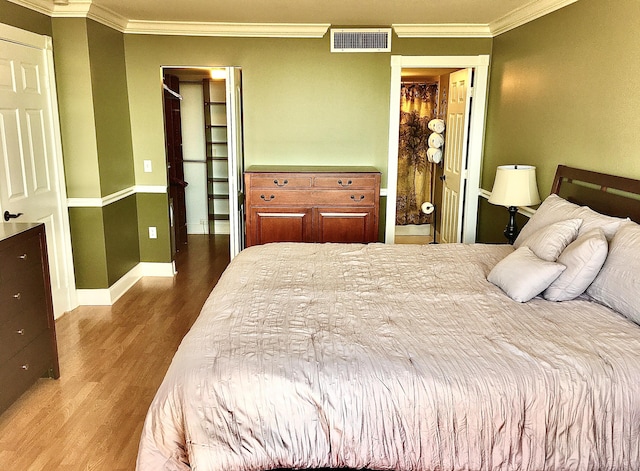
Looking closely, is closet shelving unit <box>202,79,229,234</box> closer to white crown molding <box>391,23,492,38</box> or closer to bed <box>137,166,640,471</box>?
white crown molding <box>391,23,492,38</box>

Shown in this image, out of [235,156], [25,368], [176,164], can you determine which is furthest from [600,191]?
[176,164]

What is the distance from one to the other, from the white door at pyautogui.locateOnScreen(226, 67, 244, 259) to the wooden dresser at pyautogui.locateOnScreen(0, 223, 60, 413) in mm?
2057

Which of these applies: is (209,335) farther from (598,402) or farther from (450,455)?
(598,402)

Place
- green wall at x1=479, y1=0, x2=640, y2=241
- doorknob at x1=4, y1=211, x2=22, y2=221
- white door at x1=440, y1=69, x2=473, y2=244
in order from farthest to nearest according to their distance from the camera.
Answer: white door at x1=440, y1=69, x2=473, y2=244 → doorknob at x1=4, y1=211, x2=22, y2=221 → green wall at x1=479, y1=0, x2=640, y2=241

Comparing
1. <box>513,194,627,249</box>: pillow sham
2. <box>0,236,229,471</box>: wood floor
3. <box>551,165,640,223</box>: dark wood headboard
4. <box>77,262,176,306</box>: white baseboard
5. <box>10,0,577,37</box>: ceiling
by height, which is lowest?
<box>0,236,229,471</box>: wood floor

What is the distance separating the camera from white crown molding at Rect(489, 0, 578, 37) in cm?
348

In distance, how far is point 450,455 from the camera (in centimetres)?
177

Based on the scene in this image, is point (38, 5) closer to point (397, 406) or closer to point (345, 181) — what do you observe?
point (345, 181)

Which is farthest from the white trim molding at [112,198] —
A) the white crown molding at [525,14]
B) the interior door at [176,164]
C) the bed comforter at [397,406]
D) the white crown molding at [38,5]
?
the white crown molding at [525,14]

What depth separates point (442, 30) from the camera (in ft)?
15.4

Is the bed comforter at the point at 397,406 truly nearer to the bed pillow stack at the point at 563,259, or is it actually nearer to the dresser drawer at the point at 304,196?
the bed pillow stack at the point at 563,259

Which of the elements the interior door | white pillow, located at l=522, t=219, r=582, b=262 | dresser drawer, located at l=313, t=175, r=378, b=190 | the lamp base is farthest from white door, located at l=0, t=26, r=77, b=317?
the lamp base

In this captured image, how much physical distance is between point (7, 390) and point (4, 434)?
8.4 inches

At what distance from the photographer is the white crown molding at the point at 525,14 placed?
137 inches
